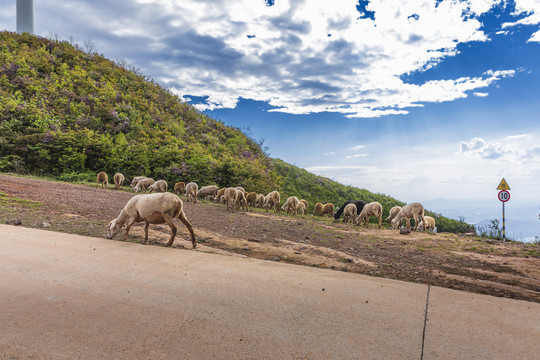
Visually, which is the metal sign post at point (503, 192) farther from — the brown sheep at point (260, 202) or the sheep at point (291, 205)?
the brown sheep at point (260, 202)

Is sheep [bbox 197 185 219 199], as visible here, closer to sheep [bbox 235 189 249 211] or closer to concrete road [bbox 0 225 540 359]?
sheep [bbox 235 189 249 211]

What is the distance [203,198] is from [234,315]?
2200 centimetres

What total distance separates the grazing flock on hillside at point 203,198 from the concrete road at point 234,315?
2106 millimetres

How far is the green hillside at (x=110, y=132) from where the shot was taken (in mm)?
25172

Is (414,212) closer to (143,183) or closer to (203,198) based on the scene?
(203,198)

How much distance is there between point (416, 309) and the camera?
13.3 feet

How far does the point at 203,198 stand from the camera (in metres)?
25.0

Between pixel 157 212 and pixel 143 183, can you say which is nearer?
pixel 157 212

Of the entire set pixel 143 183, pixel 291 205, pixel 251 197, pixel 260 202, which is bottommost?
pixel 260 202

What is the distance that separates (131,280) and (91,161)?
85.4 ft

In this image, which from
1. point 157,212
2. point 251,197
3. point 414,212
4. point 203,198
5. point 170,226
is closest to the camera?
point 170,226

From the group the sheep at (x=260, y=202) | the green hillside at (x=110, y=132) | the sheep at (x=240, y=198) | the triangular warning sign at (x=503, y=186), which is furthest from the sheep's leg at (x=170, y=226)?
Answer: the green hillside at (x=110, y=132)

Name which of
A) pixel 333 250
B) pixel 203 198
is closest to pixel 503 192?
pixel 333 250

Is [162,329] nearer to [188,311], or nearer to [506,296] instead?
[188,311]
